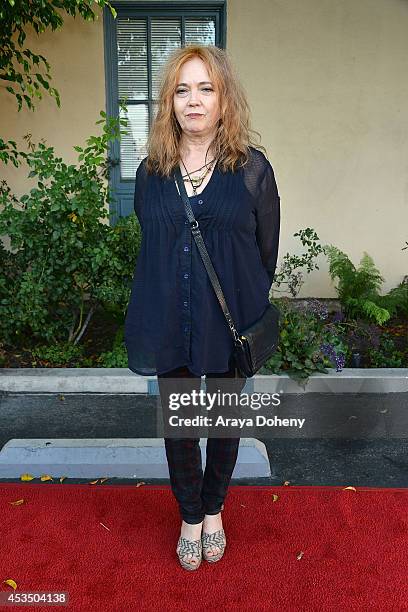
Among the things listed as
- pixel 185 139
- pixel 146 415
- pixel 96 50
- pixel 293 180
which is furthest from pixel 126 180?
pixel 185 139

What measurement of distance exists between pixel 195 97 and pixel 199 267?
24.5 inches

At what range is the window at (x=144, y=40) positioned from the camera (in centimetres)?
531

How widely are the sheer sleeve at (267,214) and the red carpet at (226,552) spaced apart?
50.8 inches

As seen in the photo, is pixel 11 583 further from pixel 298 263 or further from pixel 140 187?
pixel 298 263

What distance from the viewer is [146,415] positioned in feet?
13.5

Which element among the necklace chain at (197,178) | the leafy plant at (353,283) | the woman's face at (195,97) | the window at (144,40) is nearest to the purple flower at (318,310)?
the leafy plant at (353,283)

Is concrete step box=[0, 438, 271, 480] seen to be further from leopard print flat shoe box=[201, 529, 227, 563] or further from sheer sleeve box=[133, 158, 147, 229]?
sheer sleeve box=[133, 158, 147, 229]

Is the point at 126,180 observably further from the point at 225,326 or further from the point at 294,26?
the point at 225,326

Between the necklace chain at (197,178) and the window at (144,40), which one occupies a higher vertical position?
the window at (144,40)

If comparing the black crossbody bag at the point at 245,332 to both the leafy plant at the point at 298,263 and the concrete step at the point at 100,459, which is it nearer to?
the concrete step at the point at 100,459

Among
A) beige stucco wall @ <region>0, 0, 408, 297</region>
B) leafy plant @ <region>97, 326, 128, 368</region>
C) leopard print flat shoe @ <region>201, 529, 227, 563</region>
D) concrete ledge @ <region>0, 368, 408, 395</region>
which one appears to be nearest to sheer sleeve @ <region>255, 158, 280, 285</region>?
leopard print flat shoe @ <region>201, 529, 227, 563</region>

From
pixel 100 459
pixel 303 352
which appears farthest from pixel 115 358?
pixel 303 352

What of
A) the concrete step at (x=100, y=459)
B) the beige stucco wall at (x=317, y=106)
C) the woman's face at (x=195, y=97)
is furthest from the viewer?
the beige stucco wall at (x=317, y=106)

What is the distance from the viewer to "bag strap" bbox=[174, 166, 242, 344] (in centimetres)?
220
